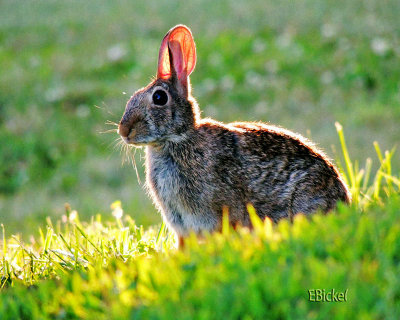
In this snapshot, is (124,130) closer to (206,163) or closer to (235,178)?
(206,163)

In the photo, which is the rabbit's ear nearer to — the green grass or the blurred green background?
the green grass

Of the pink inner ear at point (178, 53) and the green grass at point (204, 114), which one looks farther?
the pink inner ear at point (178, 53)

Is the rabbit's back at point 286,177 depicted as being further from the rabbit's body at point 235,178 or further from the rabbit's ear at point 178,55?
the rabbit's ear at point 178,55

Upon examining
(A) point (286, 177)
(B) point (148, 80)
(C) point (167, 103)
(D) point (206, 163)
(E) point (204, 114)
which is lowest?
(A) point (286, 177)

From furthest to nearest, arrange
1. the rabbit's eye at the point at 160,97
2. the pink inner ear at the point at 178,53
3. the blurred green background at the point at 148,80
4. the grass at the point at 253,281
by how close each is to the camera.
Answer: the blurred green background at the point at 148,80 < the pink inner ear at the point at 178,53 < the rabbit's eye at the point at 160,97 < the grass at the point at 253,281

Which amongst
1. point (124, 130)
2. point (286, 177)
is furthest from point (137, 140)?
point (286, 177)

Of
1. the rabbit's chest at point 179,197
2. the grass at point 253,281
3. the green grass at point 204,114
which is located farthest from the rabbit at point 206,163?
the grass at point 253,281

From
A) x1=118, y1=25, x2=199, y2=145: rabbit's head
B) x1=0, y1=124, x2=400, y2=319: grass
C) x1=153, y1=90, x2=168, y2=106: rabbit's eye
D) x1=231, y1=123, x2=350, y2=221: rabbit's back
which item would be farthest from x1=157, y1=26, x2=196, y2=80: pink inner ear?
x1=0, y1=124, x2=400, y2=319: grass
